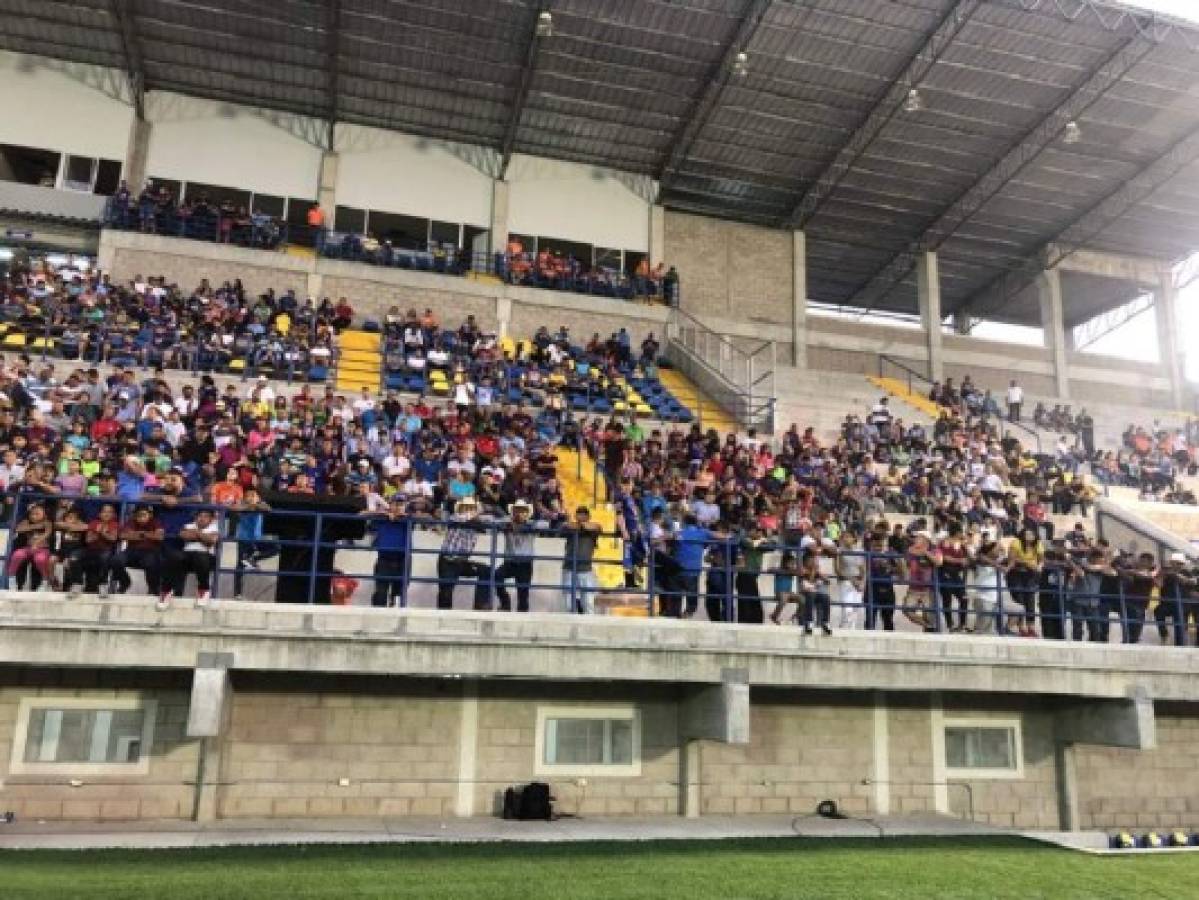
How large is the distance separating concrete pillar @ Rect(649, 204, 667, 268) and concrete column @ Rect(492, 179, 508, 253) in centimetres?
541

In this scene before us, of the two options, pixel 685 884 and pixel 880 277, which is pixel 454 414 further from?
pixel 880 277

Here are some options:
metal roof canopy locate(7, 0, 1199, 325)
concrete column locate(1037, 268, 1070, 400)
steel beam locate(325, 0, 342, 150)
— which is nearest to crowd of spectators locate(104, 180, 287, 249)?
metal roof canopy locate(7, 0, 1199, 325)

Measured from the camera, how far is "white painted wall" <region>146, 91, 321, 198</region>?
30.3 metres

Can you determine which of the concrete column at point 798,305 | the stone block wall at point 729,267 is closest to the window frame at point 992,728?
the concrete column at point 798,305

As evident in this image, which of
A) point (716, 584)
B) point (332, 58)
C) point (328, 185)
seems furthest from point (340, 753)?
point (328, 185)

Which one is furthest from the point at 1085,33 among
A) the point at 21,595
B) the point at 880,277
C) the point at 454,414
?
the point at 21,595

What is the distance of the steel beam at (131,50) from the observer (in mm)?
26875

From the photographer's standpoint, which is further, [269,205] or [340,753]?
[269,205]

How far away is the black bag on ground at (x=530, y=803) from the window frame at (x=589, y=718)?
0.34m

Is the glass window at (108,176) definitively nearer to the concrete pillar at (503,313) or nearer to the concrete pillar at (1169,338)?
the concrete pillar at (503,313)

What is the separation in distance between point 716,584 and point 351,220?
24.0 m

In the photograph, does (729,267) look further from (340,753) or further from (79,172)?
(340,753)

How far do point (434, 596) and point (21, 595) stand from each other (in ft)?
16.0

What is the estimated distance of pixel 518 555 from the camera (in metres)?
11.2
